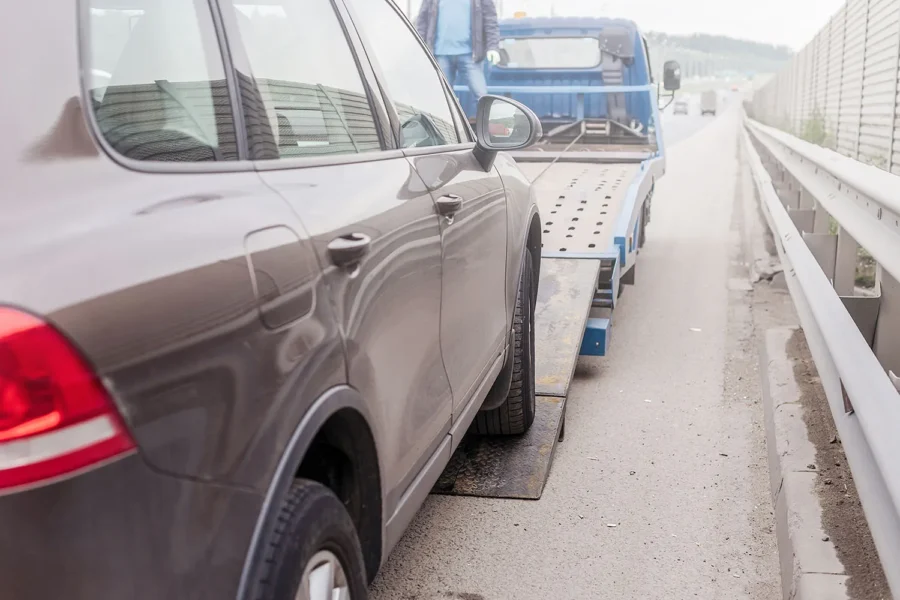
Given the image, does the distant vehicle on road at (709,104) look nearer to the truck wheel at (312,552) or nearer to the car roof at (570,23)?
the car roof at (570,23)

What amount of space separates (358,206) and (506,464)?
2.35 metres

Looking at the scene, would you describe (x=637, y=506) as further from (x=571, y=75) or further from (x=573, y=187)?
(x=571, y=75)

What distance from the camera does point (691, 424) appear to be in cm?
529

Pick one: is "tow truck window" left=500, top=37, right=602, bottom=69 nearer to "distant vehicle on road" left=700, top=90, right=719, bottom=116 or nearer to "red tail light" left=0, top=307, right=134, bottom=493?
"red tail light" left=0, top=307, right=134, bottom=493

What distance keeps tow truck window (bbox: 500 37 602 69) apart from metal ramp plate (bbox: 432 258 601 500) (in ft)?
21.2

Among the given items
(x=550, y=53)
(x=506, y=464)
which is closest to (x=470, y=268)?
(x=506, y=464)

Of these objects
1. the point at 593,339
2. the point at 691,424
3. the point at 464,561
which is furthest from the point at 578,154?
the point at 464,561

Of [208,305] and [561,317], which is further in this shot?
[561,317]

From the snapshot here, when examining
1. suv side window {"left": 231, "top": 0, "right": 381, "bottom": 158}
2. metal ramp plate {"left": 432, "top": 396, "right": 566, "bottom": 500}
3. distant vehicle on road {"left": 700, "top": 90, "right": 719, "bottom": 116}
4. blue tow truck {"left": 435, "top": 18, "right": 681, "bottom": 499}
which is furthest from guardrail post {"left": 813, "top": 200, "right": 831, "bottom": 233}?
distant vehicle on road {"left": 700, "top": 90, "right": 719, "bottom": 116}

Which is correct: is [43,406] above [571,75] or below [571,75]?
below

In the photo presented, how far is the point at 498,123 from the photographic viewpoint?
401 cm

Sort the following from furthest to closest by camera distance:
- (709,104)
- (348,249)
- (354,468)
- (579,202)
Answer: (709,104), (579,202), (354,468), (348,249)

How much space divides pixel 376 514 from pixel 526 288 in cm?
232

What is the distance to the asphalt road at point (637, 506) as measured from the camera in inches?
139
